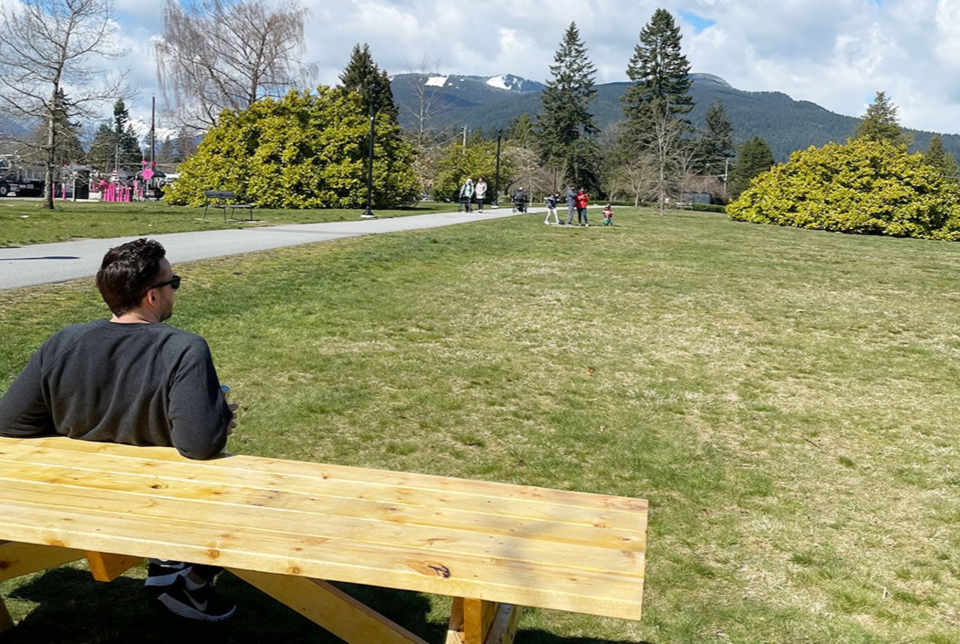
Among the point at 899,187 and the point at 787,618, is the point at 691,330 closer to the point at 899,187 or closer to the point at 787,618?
the point at 787,618

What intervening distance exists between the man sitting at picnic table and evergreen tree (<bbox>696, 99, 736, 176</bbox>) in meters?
81.9

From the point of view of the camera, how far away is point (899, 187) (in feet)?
93.4

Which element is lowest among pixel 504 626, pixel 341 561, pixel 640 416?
pixel 640 416

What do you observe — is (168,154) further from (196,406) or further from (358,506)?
(358,506)

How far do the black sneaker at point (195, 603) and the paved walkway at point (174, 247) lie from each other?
266 inches

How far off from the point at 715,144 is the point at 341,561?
95639 mm

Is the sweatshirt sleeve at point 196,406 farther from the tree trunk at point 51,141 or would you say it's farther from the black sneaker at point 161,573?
the tree trunk at point 51,141

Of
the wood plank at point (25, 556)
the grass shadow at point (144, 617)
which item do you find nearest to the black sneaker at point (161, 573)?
the grass shadow at point (144, 617)

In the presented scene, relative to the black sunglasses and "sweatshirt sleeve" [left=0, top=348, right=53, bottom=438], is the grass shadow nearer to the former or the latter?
"sweatshirt sleeve" [left=0, top=348, right=53, bottom=438]

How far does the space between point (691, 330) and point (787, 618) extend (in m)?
5.82

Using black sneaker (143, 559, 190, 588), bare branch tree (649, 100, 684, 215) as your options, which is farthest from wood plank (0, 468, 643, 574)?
bare branch tree (649, 100, 684, 215)

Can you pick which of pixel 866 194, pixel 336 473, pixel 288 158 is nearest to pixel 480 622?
pixel 336 473

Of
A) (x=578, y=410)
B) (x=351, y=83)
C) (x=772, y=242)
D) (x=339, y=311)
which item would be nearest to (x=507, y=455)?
(x=578, y=410)

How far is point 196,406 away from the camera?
2719 mm
